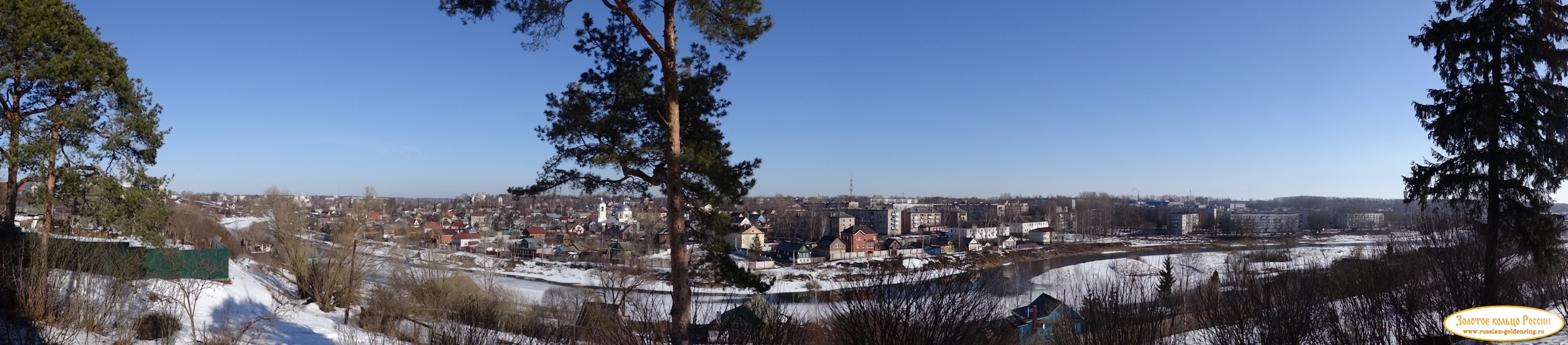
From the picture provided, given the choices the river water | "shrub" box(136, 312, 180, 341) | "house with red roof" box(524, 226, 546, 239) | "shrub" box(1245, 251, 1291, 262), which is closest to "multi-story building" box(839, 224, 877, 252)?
the river water

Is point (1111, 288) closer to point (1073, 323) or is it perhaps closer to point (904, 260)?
point (1073, 323)

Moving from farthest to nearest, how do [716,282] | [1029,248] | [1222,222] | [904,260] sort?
[1222,222] < [1029,248] < [904,260] < [716,282]

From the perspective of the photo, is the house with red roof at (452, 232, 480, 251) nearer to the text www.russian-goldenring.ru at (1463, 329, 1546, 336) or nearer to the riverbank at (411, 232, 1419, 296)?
the riverbank at (411, 232, 1419, 296)

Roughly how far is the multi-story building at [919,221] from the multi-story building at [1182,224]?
24.1 metres

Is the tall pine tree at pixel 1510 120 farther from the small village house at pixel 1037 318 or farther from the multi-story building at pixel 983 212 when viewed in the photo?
the multi-story building at pixel 983 212

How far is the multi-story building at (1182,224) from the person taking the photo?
74375 mm

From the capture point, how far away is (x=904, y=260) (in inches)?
1626

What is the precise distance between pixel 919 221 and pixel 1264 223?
131 ft

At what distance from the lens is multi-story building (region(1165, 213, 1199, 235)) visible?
74375 mm

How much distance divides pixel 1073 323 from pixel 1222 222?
7865 cm

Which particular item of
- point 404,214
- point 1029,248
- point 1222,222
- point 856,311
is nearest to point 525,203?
point 404,214

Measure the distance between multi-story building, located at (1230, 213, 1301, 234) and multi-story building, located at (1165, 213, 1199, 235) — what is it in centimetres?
369

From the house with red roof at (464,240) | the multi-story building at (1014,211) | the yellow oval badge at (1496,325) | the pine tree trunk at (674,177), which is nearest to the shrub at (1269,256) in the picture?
the yellow oval badge at (1496,325)

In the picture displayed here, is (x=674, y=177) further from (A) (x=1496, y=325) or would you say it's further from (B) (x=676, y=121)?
(A) (x=1496, y=325)
